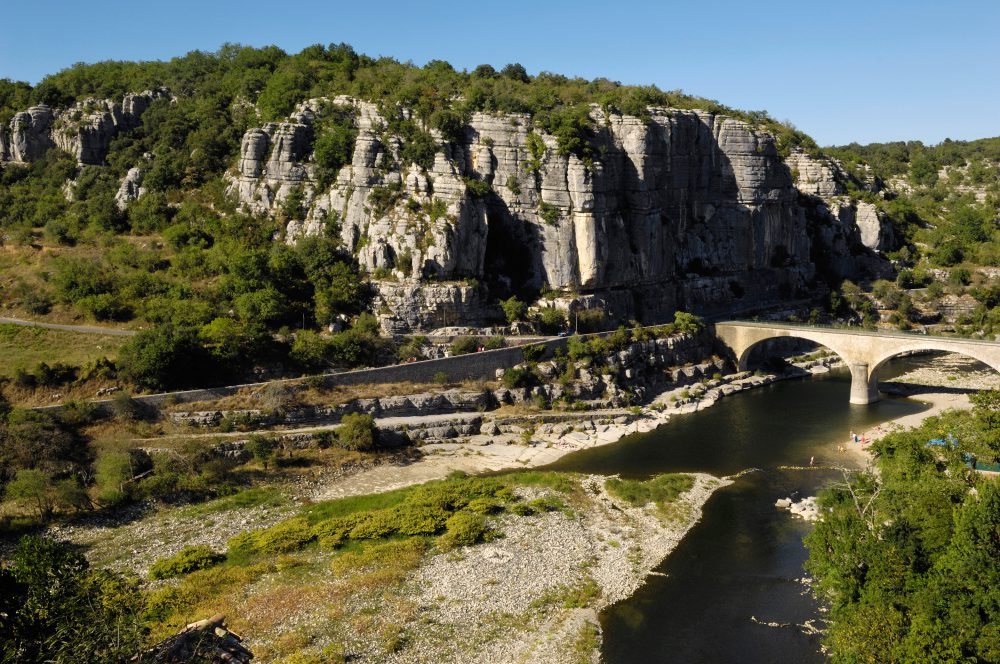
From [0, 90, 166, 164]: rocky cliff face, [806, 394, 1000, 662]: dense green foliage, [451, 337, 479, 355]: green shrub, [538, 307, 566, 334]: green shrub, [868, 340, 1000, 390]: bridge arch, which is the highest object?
[0, 90, 166, 164]: rocky cliff face

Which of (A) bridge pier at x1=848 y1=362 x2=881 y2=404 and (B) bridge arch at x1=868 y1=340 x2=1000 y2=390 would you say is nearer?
(B) bridge arch at x1=868 y1=340 x2=1000 y2=390

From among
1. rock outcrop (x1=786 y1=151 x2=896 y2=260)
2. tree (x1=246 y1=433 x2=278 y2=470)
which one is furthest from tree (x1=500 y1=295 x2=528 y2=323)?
rock outcrop (x1=786 y1=151 x2=896 y2=260)

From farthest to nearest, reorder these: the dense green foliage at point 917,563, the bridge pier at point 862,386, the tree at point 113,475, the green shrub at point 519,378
→ the bridge pier at point 862,386
the green shrub at point 519,378
the tree at point 113,475
the dense green foliage at point 917,563

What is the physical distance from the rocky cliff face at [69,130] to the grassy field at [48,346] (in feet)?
96.0

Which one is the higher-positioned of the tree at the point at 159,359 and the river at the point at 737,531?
the tree at the point at 159,359

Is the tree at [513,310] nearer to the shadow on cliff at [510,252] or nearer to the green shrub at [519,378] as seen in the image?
the shadow on cliff at [510,252]

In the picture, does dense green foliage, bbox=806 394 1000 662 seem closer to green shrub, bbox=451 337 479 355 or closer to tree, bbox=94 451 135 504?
green shrub, bbox=451 337 479 355

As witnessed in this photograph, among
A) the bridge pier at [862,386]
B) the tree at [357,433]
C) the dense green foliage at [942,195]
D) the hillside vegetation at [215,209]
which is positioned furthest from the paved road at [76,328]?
the dense green foliage at [942,195]

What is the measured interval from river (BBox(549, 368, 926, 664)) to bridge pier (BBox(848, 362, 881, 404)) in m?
1.02

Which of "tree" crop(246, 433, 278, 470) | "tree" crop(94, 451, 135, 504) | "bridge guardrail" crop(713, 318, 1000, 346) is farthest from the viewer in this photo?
"bridge guardrail" crop(713, 318, 1000, 346)

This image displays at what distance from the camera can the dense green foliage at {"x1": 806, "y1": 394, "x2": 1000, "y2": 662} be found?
63.2 feet

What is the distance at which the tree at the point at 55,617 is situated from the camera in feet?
53.4

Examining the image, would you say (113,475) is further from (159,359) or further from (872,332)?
(872,332)

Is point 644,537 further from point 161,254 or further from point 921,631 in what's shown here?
point 161,254
